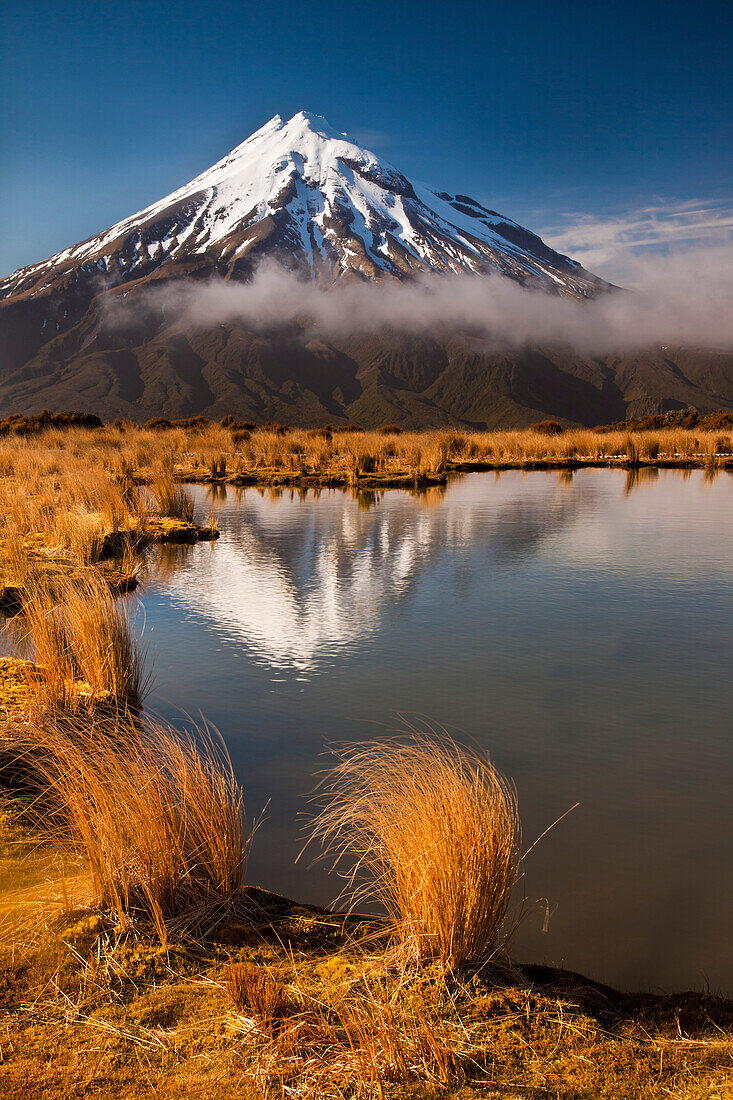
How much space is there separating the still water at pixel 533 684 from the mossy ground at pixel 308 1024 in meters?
0.41

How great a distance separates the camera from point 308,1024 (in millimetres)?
2043

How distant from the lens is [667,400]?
510 ft

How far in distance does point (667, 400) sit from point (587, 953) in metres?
168

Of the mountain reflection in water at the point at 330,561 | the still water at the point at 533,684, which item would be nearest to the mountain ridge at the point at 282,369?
→ the mountain reflection in water at the point at 330,561

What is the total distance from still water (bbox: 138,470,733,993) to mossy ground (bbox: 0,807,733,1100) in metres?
0.41

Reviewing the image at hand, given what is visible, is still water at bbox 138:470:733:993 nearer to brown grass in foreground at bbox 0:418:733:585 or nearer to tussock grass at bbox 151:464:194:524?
brown grass in foreground at bbox 0:418:733:585

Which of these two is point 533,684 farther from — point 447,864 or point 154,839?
point 154,839

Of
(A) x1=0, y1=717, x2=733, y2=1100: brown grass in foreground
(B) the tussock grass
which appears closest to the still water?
(A) x1=0, y1=717, x2=733, y2=1100: brown grass in foreground

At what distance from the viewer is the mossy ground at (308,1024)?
190 cm

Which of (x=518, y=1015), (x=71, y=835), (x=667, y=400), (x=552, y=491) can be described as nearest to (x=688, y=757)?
(x=518, y=1015)

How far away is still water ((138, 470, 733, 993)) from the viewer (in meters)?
3.01

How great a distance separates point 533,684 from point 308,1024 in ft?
11.5

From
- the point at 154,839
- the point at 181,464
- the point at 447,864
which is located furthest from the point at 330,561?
the point at 181,464

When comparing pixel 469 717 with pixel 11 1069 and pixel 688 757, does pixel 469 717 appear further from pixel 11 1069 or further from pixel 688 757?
pixel 11 1069
